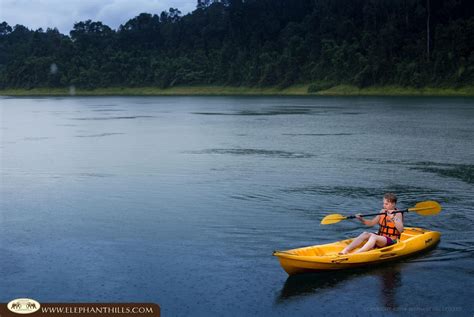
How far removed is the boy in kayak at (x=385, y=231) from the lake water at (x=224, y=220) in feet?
1.73

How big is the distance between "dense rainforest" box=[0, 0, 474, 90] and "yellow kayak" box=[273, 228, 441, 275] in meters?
87.4

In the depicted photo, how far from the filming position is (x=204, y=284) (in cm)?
1315

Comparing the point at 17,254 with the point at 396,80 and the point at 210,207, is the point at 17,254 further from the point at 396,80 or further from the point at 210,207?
the point at 396,80

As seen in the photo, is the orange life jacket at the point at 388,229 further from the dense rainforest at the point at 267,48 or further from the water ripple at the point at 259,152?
the dense rainforest at the point at 267,48

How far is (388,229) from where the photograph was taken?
14633mm

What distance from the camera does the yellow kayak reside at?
12922 millimetres

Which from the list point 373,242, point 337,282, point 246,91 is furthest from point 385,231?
point 246,91

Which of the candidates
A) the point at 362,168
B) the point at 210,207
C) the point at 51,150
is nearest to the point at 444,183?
the point at 362,168

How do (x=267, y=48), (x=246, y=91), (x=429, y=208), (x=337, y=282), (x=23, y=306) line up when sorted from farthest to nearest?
(x=267, y=48) → (x=246, y=91) → (x=429, y=208) → (x=337, y=282) → (x=23, y=306)

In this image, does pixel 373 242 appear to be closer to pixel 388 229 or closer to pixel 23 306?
pixel 388 229

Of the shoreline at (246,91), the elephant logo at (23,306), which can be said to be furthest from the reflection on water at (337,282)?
the shoreline at (246,91)

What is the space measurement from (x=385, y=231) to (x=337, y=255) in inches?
74.5

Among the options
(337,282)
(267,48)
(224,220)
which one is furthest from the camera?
(267,48)

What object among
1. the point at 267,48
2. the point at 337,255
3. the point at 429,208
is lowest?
the point at 337,255
